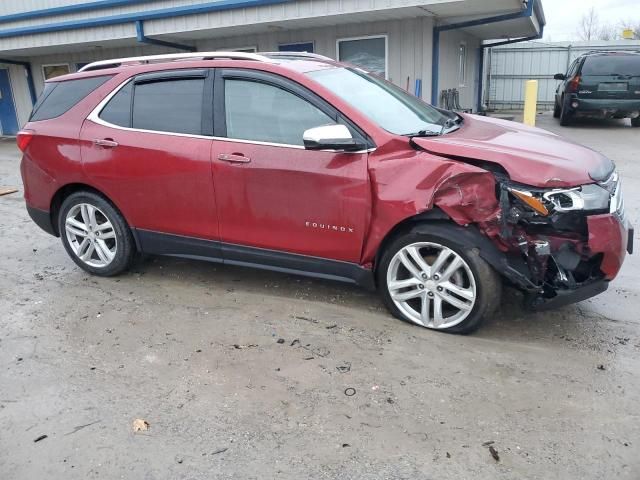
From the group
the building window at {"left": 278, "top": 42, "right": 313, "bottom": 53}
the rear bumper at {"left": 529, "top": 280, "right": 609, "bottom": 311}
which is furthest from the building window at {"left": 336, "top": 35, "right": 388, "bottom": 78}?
the rear bumper at {"left": 529, "top": 280, "right": 609, "bottom": 311}

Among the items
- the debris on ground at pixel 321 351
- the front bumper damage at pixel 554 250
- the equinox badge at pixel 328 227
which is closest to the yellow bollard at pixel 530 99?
the front bumper damage at pixel 554 250

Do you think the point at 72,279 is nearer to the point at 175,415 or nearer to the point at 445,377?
the point at 175,415

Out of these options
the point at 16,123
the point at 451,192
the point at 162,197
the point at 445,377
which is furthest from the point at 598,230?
the point at 16,123

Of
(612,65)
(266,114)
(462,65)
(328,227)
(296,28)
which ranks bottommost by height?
(328,227)

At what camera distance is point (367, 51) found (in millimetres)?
11695

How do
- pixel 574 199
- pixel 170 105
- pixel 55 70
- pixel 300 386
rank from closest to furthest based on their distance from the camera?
pixel 300 386 < pixel 574 199 < pixel 170 105 < pixel 55 70

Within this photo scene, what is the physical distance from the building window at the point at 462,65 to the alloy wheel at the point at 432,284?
12.1 metres

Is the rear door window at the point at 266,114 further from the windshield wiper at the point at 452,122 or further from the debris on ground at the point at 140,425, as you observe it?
the debris on ground at the point at 140,425

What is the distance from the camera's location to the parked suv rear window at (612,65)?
1291 cm

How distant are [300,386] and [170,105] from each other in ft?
7.99

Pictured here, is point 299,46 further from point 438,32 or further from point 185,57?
point 185,57

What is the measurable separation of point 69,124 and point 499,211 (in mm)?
3521

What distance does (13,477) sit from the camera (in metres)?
2.59

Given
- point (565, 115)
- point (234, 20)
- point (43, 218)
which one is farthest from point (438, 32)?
point (43, 218)
